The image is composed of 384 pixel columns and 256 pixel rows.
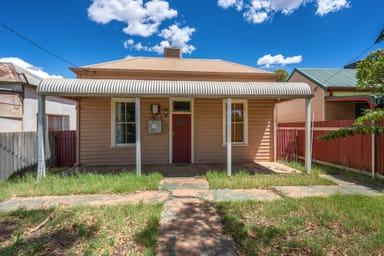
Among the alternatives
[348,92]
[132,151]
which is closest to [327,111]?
[348,92]

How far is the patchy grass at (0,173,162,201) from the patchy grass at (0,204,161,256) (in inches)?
40.5

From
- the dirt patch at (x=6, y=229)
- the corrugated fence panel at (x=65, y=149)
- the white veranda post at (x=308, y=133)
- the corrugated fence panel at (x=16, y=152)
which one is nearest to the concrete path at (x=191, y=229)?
the dirt patch at (x=6, y=229)

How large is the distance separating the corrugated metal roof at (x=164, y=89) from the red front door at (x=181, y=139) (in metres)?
2.13

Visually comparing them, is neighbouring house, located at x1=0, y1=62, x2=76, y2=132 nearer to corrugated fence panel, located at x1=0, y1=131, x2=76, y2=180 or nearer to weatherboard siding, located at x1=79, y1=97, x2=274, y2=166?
corrugated fence panel, located at x1=0, y1=131, x2=76, y2=180

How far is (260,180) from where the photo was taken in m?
5.58

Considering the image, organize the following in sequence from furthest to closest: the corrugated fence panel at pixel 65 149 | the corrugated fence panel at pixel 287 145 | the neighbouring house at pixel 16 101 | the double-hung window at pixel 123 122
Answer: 1. the neighbouring house at pixel 16 101
2. the corrugated fence panel at pixel 287 145
3. the corrugated fence panel at pixel 65 149
4. the double-hung window at pixel 123 122

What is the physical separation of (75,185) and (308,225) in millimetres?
4998

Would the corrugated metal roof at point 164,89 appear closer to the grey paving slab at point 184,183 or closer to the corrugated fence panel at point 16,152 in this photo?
the corrugated fence panel at point 16,152

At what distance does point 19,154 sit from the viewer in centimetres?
618

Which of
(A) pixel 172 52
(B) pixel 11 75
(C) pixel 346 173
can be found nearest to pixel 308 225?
(C) pixel 346 173

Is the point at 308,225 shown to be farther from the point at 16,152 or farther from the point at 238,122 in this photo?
the point at 16,152

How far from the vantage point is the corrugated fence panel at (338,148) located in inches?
235

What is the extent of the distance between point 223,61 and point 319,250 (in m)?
8.90

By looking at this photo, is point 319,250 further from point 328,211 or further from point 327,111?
point 327,111
